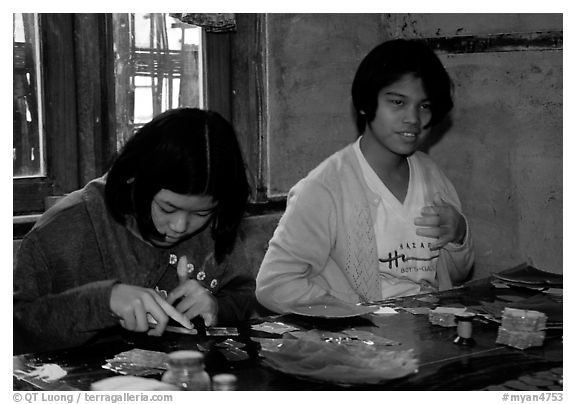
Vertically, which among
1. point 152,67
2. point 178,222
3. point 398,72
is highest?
point 152,67

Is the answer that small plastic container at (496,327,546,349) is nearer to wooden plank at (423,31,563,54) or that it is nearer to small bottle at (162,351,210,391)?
small bottle at (162,351,210,391)

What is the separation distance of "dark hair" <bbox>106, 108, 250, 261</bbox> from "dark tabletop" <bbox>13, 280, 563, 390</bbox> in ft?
1.05

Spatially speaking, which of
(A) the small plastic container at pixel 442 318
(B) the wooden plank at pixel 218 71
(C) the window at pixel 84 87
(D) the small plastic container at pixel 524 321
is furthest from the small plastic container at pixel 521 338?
(B) the wooden plank at pixel 218 71

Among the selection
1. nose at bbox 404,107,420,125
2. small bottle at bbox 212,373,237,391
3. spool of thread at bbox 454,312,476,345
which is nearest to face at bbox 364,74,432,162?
nose at bbox 404,107,420,125

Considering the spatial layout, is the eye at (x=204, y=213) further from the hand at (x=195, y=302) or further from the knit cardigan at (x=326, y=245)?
the knit cardigan at (x=326, y=245)

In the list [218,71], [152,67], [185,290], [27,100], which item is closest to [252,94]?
[218,71]

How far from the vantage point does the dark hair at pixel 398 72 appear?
2395 mm

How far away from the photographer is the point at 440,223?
2396 millimetres

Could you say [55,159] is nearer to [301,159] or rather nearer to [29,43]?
[29,43]

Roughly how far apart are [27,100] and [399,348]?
1778mm

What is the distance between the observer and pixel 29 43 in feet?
8.85

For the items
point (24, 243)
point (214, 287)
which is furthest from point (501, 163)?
point (24, 243)

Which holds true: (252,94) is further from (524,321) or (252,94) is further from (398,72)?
(524,321)
